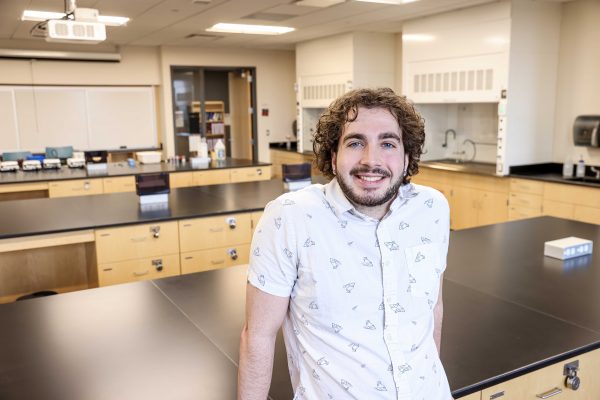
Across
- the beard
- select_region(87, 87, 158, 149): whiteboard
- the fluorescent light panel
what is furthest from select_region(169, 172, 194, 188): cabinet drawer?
the beard

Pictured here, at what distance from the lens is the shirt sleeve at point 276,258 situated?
1136mm

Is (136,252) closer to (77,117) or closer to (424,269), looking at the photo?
(424,269)

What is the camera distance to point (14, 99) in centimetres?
785

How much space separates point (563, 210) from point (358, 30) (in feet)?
11.8

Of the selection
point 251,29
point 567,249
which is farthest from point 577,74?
point 251,29

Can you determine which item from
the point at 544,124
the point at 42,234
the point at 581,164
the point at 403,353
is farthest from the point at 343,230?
the point at 544,124

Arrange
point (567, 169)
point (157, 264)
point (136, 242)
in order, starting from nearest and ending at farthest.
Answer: point (136, 242)
point (157, 264)
point (567, 169)

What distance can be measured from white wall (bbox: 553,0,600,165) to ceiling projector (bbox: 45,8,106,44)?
4.48 meters

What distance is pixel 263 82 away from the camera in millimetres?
9414

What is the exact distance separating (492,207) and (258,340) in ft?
15.8

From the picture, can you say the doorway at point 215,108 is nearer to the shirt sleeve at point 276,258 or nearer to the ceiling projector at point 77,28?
the ceiling projector at point 77,28

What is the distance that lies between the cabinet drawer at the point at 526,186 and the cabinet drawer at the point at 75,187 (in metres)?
4.42

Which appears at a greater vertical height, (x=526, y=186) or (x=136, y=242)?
(x=526, y=186)

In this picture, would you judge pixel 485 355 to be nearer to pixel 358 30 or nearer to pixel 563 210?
pixel 563 210
